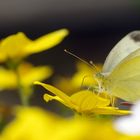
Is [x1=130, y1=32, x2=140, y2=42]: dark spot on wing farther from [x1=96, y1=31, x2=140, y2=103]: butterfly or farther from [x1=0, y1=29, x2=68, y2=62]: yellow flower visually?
[x1=0, y1=29, x2=68, y2=62]: yellow flower

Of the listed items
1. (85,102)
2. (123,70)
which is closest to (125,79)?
(123,70)

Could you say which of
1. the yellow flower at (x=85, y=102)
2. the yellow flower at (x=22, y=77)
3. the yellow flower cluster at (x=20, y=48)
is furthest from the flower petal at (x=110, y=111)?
the yellow flower at (x=22, y=77)

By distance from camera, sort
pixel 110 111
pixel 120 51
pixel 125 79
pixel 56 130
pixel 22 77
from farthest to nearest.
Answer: pixel 22 77, pixel 125 79, pixel 120 51, pixel 110 111, pixel 56 130

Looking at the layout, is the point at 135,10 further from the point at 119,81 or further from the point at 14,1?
the point at 119,81

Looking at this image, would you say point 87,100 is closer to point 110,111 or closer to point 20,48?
point 110,111

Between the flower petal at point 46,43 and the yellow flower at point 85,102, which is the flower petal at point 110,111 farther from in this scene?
the flower petal at point 46,43

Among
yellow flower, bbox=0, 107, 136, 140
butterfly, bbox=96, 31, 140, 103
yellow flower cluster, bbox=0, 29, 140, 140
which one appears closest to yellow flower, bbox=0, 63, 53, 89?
yellow flower cluster, bbox=0, 29, 140, 140

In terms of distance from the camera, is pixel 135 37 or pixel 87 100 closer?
pixel 87 100
